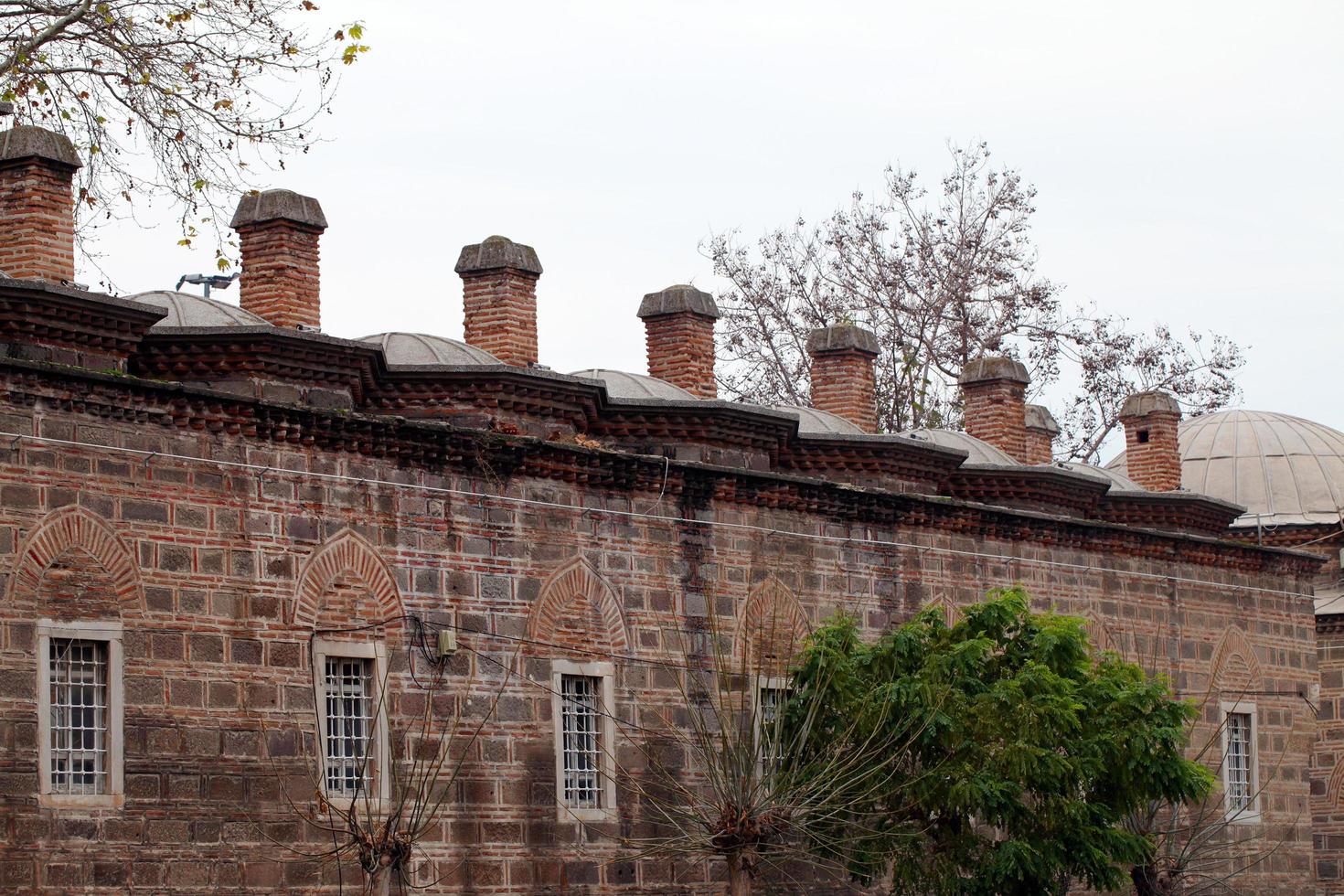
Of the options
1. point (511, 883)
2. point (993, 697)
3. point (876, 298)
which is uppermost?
point (876, 298)

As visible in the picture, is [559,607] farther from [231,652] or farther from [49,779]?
[49,779]

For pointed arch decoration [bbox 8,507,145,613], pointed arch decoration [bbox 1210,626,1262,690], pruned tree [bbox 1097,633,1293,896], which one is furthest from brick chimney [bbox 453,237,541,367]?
pointed arch decoration [bbox 1210,626,1262,690]

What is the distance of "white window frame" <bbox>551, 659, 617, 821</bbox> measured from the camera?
18047mm

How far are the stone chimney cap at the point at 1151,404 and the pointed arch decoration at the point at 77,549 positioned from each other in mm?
16449

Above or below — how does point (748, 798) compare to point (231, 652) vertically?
below

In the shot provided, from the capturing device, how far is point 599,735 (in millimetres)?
18547

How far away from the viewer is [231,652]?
51.4 ft

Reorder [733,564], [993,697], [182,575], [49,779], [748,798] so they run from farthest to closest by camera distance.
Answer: [733,564], [993,697], [748,798], [182,575], [49,779]

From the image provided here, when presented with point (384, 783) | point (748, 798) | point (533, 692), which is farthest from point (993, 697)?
point (384, 783)

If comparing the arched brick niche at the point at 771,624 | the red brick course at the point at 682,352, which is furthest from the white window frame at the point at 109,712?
the red brick course at the point at 682,352

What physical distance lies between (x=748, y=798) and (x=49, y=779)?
504 cm

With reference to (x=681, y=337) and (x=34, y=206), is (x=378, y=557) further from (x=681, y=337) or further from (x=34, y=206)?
(x=681, y=337)

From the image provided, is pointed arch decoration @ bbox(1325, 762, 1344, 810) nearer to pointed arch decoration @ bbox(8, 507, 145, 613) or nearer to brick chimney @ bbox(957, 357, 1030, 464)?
brick chimney @ bbox(957, 357, 1030, 464)

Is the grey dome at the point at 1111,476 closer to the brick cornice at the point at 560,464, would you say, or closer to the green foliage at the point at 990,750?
the brick cornice at the point at 560,464
